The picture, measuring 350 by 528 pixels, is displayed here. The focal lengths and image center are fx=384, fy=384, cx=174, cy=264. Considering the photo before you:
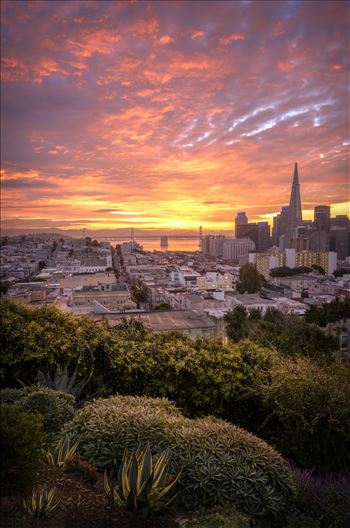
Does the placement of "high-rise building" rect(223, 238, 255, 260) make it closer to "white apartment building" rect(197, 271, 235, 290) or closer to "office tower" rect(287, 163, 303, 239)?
"office tower" rect(287, 163, 303, 239)

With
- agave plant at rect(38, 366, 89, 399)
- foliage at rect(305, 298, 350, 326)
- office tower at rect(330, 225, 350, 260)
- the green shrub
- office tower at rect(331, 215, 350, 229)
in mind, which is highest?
office tower at rect(331, 215, 350, 229)

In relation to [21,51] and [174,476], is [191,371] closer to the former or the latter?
[174,476]

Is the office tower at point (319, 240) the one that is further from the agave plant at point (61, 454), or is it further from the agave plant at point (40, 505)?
the agave plant at point (40, 505)

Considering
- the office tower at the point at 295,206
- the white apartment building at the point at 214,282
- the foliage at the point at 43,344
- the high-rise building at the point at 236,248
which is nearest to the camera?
the foliage at the point at 43,344

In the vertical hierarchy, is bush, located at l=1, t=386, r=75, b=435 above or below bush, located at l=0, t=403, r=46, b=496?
below

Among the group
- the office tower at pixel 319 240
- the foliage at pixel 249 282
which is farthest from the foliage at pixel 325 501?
the office tower at pixel 319 240

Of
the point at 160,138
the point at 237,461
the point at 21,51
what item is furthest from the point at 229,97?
the point at 237,461

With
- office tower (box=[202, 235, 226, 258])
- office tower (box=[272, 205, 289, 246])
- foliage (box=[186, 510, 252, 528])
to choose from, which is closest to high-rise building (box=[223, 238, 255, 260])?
office tower (box=[272, 205, 289, 246])
